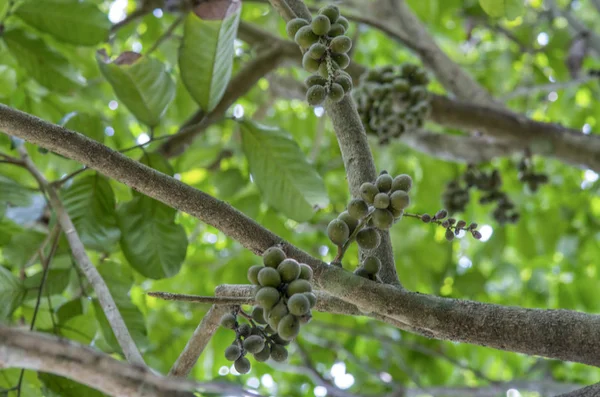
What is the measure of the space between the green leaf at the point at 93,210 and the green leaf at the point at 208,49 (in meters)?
0.44

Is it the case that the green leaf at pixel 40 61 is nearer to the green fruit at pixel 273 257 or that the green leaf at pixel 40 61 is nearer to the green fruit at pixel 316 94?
the green fruit at pixel 316 94

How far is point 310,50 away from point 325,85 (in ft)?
0.26

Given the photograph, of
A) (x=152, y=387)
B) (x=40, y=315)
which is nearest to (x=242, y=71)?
(x=40, y=315)

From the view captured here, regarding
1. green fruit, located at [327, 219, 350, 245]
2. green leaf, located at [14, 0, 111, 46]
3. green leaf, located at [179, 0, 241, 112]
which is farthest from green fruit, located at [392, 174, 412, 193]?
green leaf, located at [14, 0, 111, 46]

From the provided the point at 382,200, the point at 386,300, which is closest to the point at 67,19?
the point at 382,200

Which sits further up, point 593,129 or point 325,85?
point 325,85

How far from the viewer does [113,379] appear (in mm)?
771

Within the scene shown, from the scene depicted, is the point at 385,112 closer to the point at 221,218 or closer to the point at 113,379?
the point at 221,218

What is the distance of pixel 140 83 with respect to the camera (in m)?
2.10

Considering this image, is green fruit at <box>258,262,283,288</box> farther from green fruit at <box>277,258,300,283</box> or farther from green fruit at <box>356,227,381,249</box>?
green fruit at <box>356,227,381,249</box>

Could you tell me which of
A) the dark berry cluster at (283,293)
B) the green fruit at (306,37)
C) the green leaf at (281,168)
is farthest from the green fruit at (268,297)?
the green leaf at (281,168)

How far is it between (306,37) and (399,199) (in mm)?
418

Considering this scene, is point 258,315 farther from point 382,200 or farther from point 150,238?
point 150,238

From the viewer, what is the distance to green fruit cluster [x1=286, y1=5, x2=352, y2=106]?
4.20 feet
